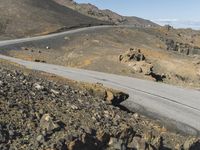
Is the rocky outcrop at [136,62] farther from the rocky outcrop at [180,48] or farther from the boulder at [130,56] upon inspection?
the rocky outcrop at [180,48]

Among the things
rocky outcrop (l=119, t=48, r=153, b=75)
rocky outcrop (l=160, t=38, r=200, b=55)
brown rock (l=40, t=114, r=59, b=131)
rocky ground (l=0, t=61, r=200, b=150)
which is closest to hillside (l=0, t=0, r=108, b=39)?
rocky outcrop (l=160, t=38, r=200, b=55)

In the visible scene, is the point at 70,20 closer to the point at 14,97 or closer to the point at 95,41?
the point at 95,41

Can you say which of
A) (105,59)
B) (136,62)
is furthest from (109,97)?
(105,59)

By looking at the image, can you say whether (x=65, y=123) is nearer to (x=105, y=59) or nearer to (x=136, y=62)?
(x=136, y=62)

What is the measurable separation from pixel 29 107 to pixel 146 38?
195 feet

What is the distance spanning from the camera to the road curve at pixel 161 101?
17031 mm

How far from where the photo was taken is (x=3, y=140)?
10.1 meters

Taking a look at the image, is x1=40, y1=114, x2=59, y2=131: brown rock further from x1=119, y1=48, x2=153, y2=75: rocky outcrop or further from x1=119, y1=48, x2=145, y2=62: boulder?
x1=119, y1=48, x2=145, y2=62: boulder

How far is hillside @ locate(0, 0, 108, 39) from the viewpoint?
211ft

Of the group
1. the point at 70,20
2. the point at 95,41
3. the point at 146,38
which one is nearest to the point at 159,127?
the point at 95,41

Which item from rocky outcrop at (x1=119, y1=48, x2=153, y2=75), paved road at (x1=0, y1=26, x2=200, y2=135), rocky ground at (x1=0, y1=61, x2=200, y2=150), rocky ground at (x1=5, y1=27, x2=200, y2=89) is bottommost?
rocky ground at (x1=5, y1=27, x2=200, y2=89)

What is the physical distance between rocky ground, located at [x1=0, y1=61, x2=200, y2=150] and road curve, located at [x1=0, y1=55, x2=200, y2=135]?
1.25 m

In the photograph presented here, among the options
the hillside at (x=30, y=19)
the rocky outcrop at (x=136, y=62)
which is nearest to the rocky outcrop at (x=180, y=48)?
the hillside at (x=30, y=19)

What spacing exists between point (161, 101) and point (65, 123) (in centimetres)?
875
